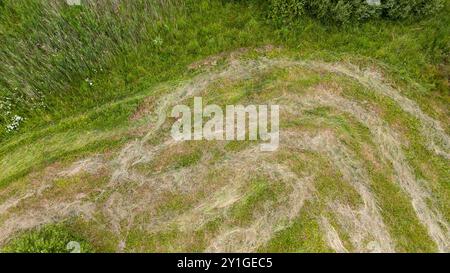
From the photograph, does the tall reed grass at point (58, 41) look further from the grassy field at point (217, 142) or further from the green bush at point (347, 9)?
the green bush at point (347, 9)

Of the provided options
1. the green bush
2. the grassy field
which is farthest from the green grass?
the green bush

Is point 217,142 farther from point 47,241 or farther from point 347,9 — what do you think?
point 347,9

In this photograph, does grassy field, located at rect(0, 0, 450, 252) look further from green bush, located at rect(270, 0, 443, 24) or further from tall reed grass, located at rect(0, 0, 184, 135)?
green bush, located at rect(270, 0, 443, 24)

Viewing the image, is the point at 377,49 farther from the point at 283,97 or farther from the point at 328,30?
the point at 283,97

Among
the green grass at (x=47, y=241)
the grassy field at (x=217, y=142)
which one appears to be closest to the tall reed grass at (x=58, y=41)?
the grassy field at (x=217, y=142)

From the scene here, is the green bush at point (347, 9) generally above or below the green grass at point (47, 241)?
above
